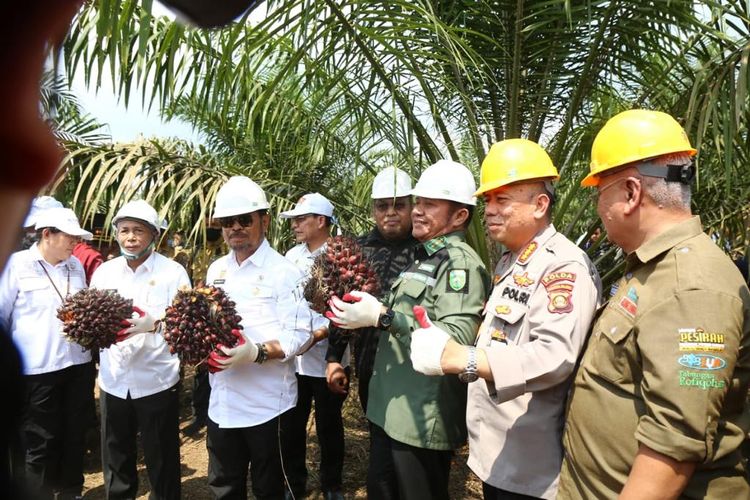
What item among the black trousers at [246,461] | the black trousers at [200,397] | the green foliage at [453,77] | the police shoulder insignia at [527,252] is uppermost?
the green foliage at [453,77]

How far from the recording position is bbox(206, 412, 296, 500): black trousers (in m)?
2.81

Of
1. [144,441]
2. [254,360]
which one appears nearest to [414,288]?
[254,360]

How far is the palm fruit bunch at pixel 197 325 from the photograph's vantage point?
2555 millimetres

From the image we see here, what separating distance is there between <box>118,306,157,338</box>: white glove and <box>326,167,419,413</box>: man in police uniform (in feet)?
3.60

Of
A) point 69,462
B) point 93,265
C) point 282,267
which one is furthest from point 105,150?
point 69,462

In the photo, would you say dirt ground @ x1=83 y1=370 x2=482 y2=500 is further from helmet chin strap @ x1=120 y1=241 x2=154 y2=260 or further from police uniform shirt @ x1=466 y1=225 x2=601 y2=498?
police uniform shirt @ x1=466 y1=225 x2=601 y2=498

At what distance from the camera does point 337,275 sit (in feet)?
7.86

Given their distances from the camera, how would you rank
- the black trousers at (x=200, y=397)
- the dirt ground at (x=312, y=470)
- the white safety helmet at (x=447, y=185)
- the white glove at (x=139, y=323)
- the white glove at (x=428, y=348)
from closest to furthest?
1. the white glove at (x=428, y=348)
2. the white safety helmet at (x=447, y=185)
3. the white glove at (x=139, y=323)
4. the dirt ground at (x=312, y=470)
5. the black trousers at (x=200, y=397)

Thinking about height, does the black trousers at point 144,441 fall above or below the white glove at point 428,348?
below

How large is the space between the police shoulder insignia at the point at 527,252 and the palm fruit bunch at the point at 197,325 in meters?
1.46

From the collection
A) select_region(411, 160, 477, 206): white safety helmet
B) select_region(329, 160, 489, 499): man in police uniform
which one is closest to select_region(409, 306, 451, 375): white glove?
select_region(329, 160, 489, 499): man in police uniform

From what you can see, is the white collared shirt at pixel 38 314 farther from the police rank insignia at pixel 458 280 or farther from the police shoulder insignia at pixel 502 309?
the police shoulder insignia at pixel 502 309

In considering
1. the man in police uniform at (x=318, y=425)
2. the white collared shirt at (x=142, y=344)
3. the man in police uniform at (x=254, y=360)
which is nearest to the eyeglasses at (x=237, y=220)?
the man in police uniform at (x=254, y=360)

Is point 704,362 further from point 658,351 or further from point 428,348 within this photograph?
point 428,348
